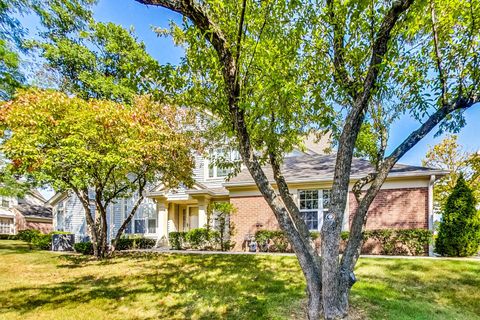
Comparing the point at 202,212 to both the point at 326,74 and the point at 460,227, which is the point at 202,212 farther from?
the point at 326,74

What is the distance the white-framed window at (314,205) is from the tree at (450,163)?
14.8m

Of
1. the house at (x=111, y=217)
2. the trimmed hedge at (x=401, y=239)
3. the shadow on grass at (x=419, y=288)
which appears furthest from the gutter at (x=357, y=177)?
the house at (x=111, y=217)

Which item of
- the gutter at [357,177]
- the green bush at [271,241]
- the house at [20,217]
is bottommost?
the house at [20,217]

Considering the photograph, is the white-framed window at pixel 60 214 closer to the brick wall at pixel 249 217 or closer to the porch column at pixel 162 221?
the porch column at pixel 162 221

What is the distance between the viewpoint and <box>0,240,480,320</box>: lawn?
557cm

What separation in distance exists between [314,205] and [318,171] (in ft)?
5.37

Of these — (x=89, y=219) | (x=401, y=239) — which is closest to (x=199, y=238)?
(x=89, y=219)

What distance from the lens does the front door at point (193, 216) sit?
61.5ft

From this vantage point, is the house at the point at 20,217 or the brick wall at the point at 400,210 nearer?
the brick wall at the point at 400,210

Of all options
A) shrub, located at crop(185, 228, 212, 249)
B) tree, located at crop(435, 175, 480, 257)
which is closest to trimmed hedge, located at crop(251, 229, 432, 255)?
tree, located at crop(435, 175, 480, 257)

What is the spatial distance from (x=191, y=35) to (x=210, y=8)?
1.75ft

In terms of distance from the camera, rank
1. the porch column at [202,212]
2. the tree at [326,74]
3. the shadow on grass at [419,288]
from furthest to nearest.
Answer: the porch column at [202,212] < the shadow on grass at [419,288] < the tree at [326,74]

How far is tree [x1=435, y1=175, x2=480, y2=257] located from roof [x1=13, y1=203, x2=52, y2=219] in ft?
119

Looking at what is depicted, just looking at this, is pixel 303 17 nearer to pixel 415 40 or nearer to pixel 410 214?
pixel 415 40
